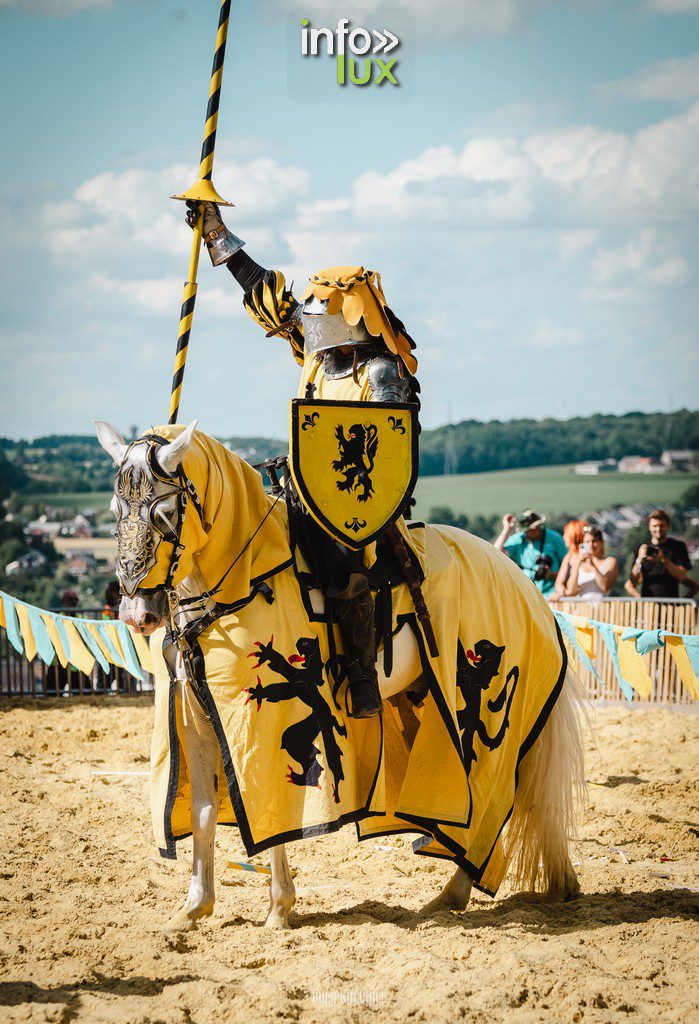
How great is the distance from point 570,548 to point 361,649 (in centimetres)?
563

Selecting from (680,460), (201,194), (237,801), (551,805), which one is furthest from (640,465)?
(237,801)

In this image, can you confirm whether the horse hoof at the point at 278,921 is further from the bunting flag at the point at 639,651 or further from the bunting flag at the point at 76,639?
the bunting flag at the point at 76,639

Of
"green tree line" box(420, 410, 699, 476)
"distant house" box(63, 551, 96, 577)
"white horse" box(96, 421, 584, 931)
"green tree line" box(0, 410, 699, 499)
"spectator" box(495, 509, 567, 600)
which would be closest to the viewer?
"white horse" box(96, 421, 584, 931)

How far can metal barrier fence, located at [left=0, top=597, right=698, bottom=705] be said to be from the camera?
8773mm

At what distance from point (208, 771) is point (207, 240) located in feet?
7.70

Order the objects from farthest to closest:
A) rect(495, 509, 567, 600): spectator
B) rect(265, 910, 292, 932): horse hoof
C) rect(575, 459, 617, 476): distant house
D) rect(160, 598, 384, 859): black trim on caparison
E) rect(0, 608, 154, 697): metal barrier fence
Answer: rect(575, 459, 617, 476): distant house, rect(0, 608, 154, 697): metal barrier fence, rect(495, 509, 567, 600): spectator, rect(265, 910, 292, 932): horse hoof, rect(160, 598, 384, 859): black trim on caparison

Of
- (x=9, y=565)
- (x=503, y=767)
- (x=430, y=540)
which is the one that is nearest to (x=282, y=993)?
(x=503, y=767)

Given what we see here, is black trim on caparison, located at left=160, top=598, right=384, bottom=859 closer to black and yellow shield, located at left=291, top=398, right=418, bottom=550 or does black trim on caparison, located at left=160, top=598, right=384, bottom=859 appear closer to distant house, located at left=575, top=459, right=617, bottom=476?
black and yellow shield, located at left=291, top=398, right=418, bottom=550

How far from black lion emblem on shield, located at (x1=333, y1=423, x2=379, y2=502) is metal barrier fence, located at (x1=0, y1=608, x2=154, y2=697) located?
5.51 meters

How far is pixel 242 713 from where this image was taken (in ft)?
13.1

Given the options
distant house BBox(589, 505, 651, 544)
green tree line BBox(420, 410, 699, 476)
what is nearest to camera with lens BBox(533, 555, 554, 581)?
distant house BBox(589, 505, 651, 544)

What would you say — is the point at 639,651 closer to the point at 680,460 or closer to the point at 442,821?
the point at 442,821

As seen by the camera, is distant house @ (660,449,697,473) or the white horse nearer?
the white horse

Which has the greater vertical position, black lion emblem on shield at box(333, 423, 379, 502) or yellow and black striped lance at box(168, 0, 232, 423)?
yellow and black striped lance at box(168, 0, 232, 423)
